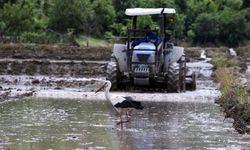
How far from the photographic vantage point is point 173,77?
841 inches

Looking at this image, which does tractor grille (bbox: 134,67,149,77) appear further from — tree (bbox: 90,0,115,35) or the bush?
tree (bbox: 90,0,115,35)

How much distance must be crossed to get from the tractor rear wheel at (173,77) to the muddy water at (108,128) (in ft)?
11.5

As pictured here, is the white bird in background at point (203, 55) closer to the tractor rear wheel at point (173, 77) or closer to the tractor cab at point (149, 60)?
the tractor cab at point (149, 60)

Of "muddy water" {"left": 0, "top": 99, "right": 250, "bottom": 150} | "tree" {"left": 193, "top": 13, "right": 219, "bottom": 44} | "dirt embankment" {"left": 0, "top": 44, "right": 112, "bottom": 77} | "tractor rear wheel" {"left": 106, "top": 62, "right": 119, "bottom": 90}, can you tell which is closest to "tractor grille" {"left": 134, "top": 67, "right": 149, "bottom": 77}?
"tractor rear wheel" {"left": 106, "top": 62, "right": 119, "bottom": 90}

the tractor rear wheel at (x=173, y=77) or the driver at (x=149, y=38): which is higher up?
the driver at (x=149, y=38)

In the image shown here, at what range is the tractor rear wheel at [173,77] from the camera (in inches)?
841

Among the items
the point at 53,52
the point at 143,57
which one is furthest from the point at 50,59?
the point at 143,57

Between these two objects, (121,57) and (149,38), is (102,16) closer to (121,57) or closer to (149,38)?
(121,57)

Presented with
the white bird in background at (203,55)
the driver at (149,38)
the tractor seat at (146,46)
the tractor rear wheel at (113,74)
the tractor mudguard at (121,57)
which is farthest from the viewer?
the white bird in background at (203,55)

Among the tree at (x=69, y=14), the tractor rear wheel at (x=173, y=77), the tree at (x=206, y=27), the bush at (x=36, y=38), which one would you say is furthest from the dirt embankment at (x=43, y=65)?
the tree at (x=206, y=27)

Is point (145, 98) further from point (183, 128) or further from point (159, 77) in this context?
point (183, 128)

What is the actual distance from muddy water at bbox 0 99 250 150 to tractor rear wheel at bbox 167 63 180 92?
350cm

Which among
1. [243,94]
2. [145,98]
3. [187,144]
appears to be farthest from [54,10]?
[187,144]

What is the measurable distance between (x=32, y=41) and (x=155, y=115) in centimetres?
3142
